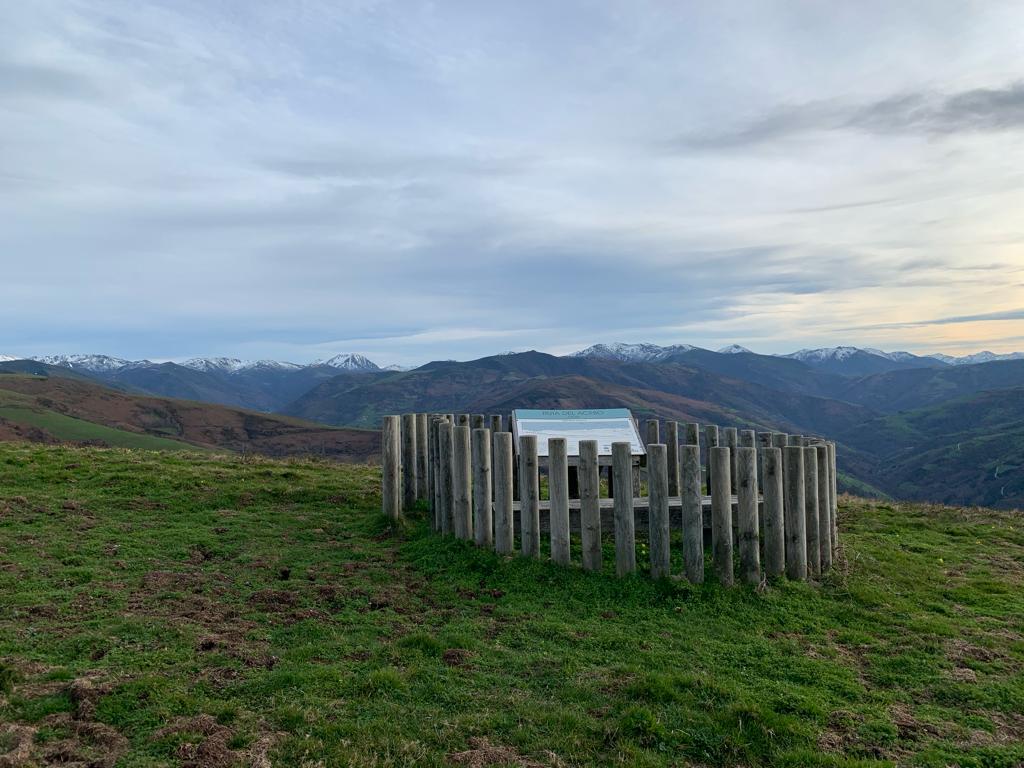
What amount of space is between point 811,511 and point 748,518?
5.38 feet

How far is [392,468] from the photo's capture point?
45.3 feet

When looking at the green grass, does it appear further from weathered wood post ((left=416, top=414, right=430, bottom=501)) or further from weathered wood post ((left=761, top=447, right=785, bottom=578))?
weathered wood post ((left=761, top=447, right=785, bottom=578))

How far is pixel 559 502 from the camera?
10172mm

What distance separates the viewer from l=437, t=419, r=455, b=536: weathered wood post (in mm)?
12031

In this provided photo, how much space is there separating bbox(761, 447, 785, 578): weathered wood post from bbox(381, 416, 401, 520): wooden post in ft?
24.2

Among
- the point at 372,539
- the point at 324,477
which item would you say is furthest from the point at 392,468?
the point at 324,477

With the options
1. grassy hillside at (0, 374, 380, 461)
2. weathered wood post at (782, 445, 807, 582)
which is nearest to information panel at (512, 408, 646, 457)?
weathered wood post at (782, 445, 807, 582)

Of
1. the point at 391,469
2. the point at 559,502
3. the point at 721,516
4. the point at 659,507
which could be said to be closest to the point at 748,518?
the point at 721,516

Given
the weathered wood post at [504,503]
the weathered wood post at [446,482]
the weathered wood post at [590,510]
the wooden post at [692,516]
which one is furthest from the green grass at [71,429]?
the wooden post at [692,516]

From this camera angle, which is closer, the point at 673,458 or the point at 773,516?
the point at 773,516

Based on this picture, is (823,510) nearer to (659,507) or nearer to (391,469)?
(659,507)

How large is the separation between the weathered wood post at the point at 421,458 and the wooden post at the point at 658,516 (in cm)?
643

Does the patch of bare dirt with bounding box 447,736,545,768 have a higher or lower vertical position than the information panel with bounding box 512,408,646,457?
lower

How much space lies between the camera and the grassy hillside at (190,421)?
115 m
